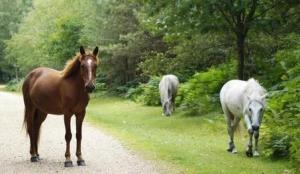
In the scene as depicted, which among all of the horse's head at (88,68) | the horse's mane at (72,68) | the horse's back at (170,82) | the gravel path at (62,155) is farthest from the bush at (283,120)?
the horse's back at (170,82)

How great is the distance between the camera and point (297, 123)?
10031 millimetres

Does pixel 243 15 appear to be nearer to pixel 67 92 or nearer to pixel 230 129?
pixel 230 129

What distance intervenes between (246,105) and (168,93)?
12.0 meters

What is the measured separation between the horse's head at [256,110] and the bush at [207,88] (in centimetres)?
897

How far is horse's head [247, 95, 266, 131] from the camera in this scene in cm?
1123

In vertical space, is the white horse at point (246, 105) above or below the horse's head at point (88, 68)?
below

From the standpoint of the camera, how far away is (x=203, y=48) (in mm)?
20109

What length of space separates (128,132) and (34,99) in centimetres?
600

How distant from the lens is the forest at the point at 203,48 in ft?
42.0

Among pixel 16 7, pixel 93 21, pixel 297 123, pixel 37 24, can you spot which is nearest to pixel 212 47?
pixel 297 123

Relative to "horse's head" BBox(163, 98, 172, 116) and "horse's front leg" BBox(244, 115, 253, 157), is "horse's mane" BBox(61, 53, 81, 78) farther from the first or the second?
Result: "horse's head" BBox(163, 98, 172, 116)

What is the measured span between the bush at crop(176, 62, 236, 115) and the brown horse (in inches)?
410

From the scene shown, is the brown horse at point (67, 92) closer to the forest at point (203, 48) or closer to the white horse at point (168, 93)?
the forest at point (203, 48)

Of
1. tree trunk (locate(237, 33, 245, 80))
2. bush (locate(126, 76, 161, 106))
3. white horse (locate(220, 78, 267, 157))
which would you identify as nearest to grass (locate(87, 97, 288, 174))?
white horse (locate(220, 78, 267, 157))
